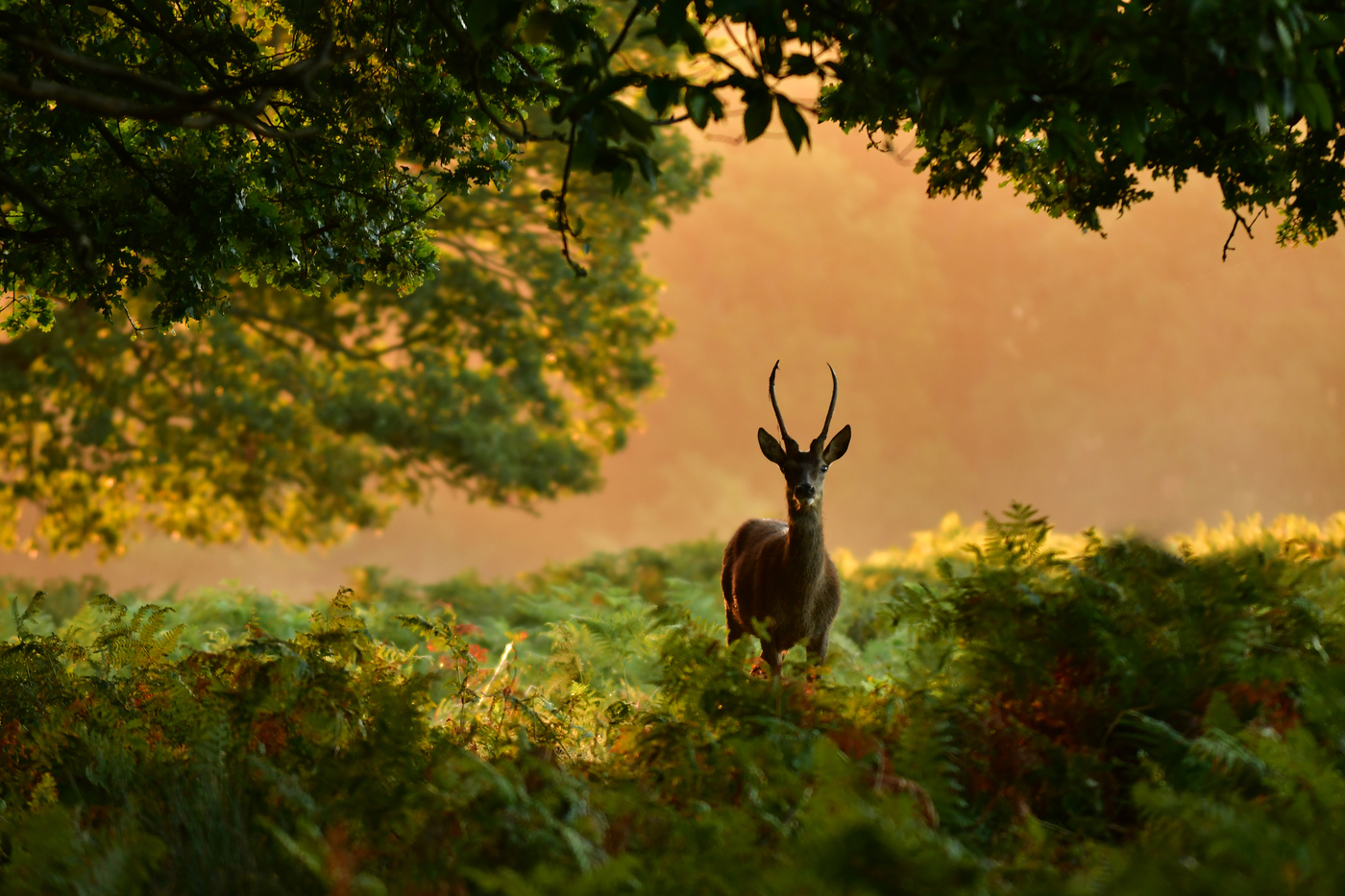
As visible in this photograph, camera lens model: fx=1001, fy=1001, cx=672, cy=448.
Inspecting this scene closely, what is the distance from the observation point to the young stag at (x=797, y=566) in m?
6.31

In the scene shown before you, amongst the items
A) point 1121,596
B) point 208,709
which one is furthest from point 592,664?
point 1121,596

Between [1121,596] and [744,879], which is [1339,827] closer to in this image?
[1121,596]

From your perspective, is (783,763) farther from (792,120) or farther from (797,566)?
(797,566)

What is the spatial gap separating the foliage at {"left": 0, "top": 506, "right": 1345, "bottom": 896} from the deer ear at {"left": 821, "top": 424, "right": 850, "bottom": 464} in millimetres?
1888

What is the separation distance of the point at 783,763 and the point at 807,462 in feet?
9.68

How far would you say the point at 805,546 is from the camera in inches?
252

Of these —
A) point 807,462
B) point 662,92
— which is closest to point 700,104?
point 662,92

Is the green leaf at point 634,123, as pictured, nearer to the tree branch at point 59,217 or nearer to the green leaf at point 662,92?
the green leaf at point 662,92

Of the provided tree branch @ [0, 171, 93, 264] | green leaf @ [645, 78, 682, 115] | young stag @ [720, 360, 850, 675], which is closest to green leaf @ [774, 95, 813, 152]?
green leaf @ [645, 78, 682, 115]

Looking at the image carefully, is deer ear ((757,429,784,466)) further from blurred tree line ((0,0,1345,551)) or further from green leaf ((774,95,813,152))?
green leaf ((774,95,813,152))

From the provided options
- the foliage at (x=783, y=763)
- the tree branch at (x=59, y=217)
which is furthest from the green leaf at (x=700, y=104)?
the tree branch at (x=59, y=217)

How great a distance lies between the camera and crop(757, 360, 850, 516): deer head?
6211mm

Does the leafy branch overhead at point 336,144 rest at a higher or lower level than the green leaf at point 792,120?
higher

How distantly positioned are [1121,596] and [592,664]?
16.6 feet
